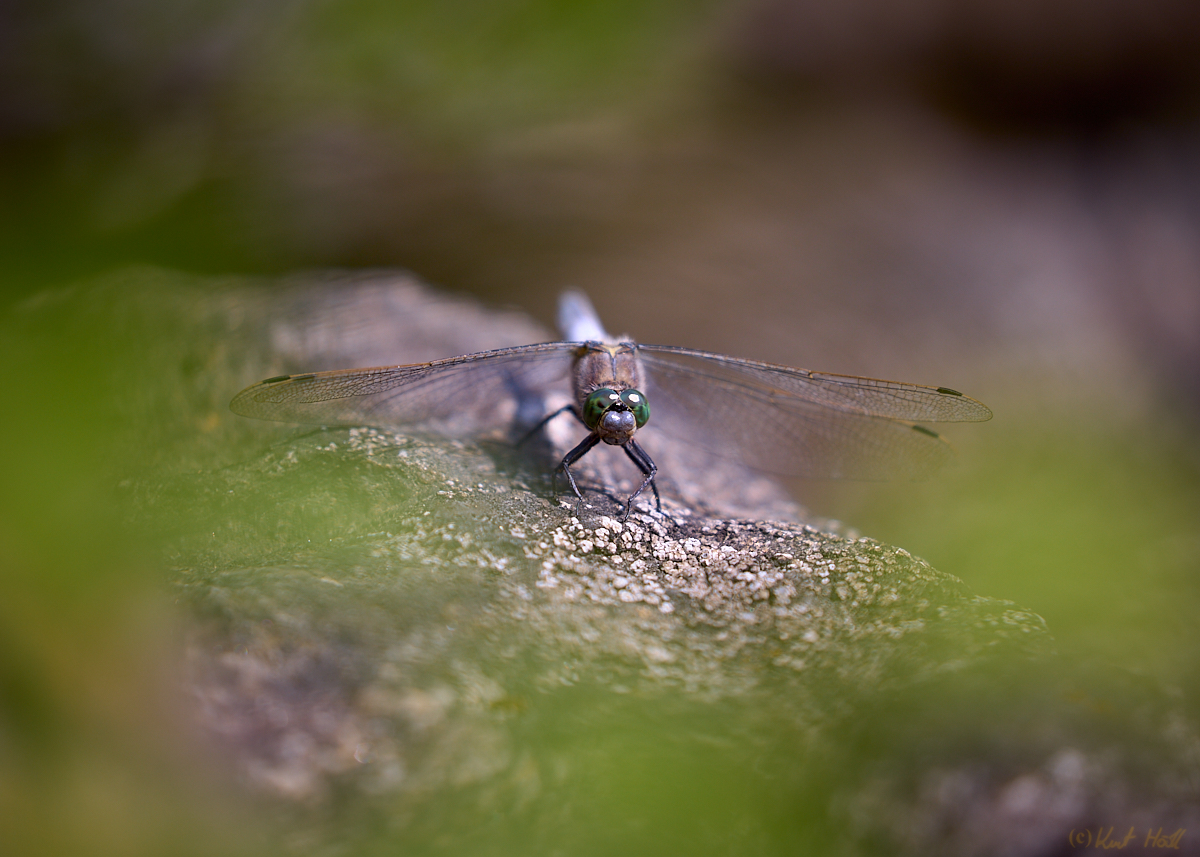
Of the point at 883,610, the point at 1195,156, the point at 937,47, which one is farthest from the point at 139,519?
the point at 1195,156

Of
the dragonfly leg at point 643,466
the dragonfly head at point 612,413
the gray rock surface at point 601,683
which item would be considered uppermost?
the dragonfly head at point 612,413

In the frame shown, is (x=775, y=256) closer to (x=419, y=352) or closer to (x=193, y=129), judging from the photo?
(x=419, y=352)

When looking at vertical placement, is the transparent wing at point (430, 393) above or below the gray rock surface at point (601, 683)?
above

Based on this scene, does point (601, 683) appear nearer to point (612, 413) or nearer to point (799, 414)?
point (612, 413)

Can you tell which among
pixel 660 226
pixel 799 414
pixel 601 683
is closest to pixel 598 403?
pixel 799 414

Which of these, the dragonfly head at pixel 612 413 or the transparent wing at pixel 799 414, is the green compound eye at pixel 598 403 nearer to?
the dragonfly head at pixel 612 413

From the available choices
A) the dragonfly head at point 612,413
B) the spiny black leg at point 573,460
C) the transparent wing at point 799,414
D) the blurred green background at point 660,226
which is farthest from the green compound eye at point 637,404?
the blurred green background at point 660,226
